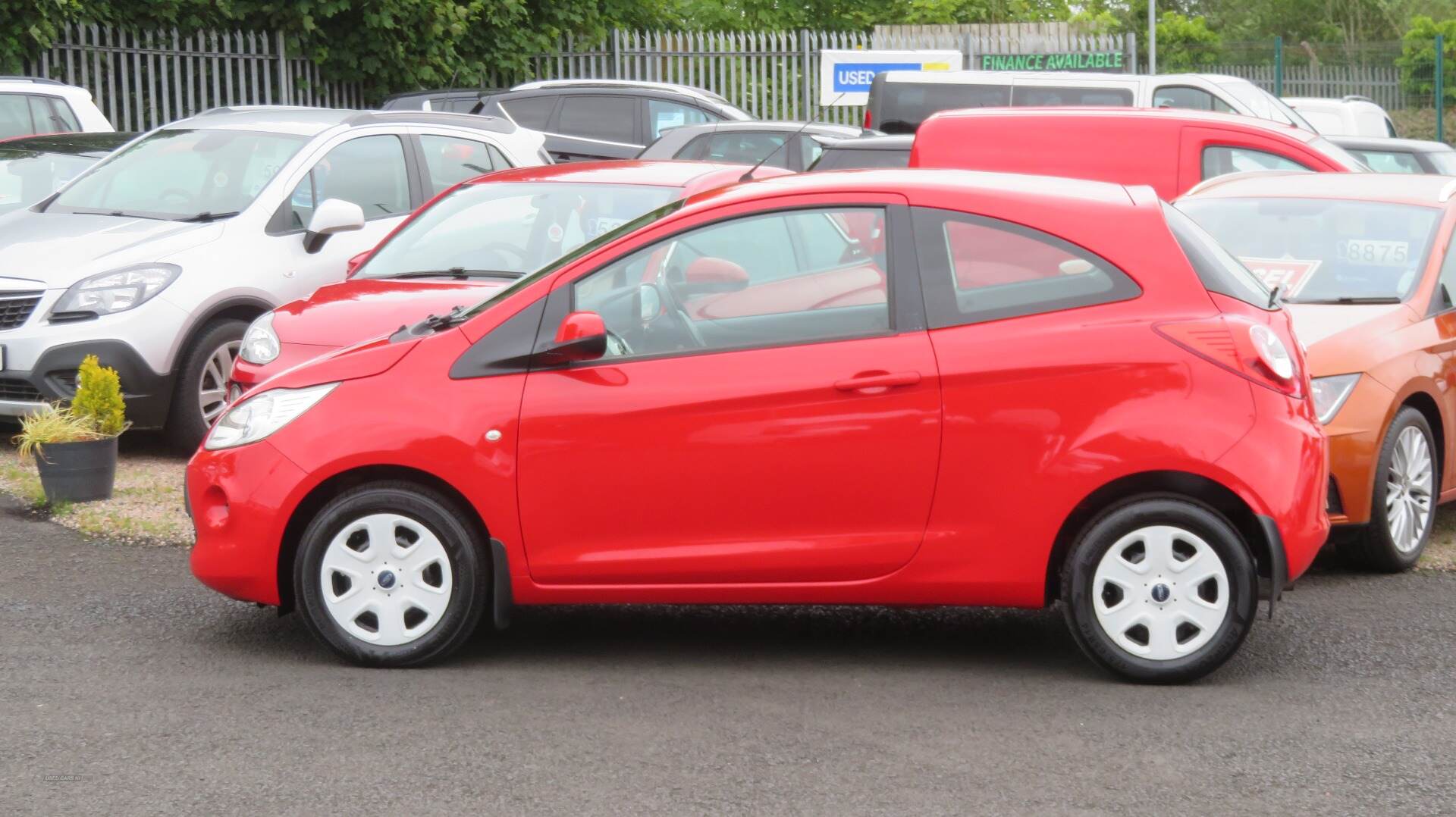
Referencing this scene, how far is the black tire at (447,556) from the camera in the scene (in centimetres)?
550

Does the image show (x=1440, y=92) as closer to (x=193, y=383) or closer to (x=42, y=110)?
(x=42, y=110)

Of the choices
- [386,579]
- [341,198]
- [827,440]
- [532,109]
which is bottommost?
[386,579]

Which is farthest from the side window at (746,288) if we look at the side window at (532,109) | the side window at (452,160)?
the side window at (532,109)

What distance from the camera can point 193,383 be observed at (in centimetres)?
936

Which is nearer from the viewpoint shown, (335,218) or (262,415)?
(262,415)

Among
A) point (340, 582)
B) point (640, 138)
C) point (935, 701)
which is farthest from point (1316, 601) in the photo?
point (640, 138)

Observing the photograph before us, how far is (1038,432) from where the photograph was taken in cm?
536

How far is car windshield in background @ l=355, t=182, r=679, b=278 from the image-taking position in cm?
876

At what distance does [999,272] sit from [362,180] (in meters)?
5.92

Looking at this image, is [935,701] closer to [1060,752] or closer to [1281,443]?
[1060,752]

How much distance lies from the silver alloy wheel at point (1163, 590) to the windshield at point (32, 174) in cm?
847

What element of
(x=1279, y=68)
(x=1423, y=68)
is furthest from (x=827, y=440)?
(x=1423, y=68)

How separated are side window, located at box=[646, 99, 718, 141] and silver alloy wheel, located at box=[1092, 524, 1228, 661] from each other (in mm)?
14798

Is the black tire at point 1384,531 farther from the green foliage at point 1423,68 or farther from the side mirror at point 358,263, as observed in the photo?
the green foliage at point 1423,68
